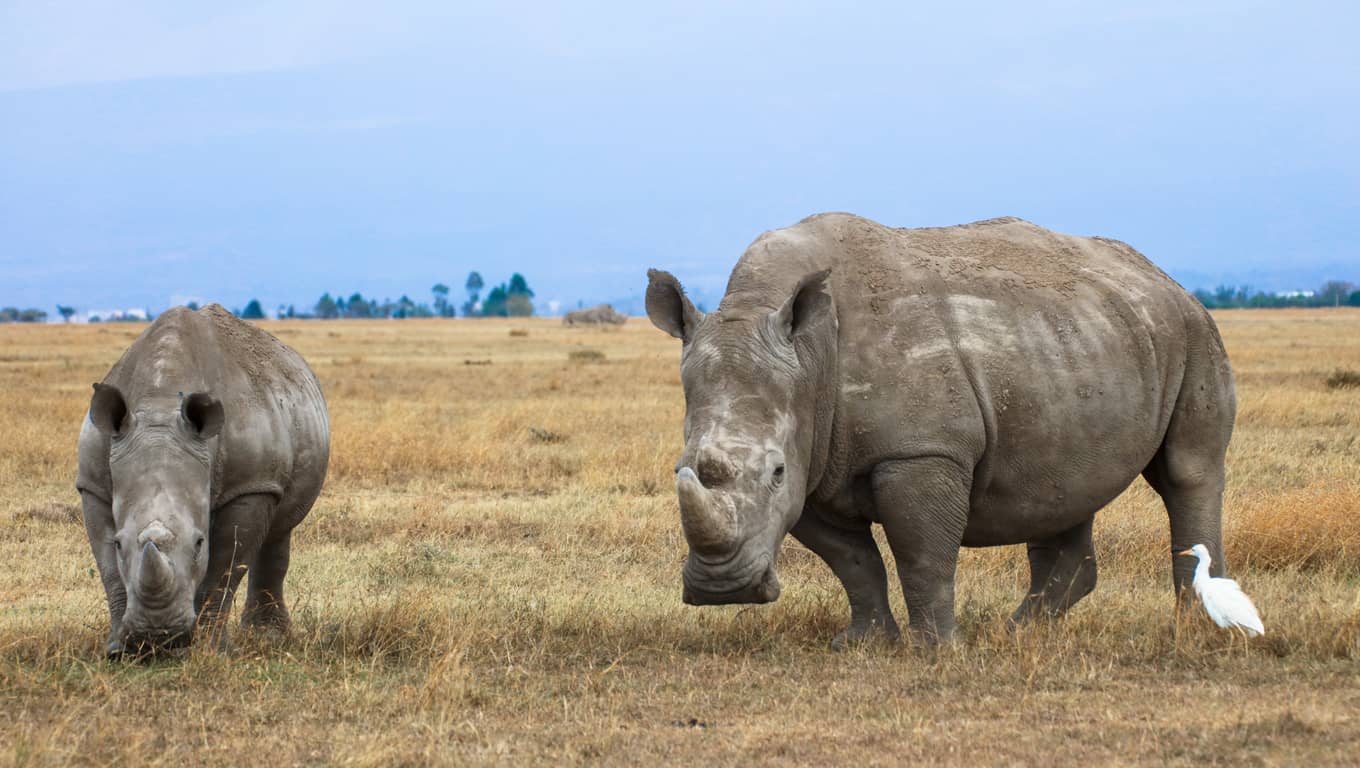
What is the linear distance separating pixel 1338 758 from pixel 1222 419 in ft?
9.78

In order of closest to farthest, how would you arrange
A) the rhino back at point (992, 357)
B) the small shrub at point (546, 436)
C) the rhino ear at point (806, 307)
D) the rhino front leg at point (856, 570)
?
1. the rhino ear at point (806, 307)
2. the rhino back at point (992, 357)
3. the rhino front leg at point (856, 570)
4. the small shrub at point (546, 436)

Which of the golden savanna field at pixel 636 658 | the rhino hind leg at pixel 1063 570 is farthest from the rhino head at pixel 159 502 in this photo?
the rhino hind leg at pixel 1063 570

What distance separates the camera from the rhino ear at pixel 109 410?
671 cm

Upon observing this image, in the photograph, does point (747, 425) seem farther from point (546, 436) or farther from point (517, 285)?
point (517, 285)

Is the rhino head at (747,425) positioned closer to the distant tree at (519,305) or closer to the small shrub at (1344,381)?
the small shrub at (1344,381)

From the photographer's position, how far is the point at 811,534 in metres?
7.53

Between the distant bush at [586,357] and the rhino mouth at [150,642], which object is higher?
the rhino mouth at [150,642]

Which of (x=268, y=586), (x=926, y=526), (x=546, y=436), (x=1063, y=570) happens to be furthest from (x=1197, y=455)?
(x=546, y=436)

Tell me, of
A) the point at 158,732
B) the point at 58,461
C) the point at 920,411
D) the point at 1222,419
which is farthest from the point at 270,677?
the point at 58,461

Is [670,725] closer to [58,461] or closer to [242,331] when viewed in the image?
[242,331]

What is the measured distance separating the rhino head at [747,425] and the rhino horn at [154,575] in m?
2.09

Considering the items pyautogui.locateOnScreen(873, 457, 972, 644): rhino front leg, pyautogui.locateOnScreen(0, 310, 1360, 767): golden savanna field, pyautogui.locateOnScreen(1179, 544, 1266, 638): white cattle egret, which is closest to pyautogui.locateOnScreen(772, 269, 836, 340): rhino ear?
pyautogui.locateOnScreen(873, 457, 972, 644): rhino front leg

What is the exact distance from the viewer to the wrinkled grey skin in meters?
6.54

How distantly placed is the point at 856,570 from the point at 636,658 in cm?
117
